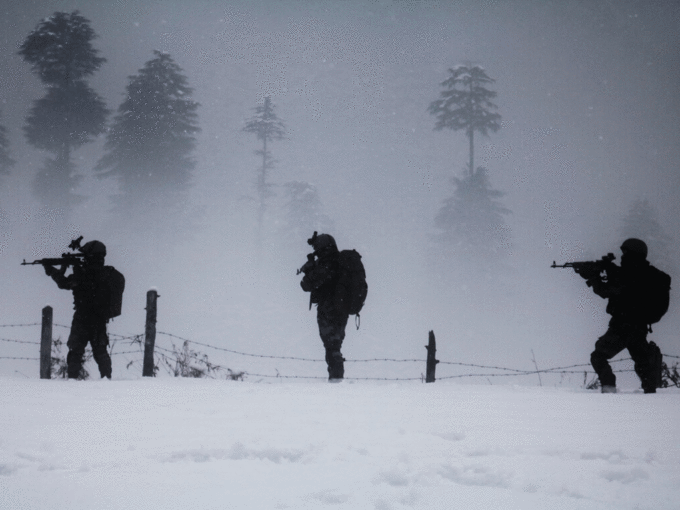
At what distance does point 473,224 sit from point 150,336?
100 feet

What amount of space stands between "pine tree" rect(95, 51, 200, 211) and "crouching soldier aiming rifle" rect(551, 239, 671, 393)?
35702mm

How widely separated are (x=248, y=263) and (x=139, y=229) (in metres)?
8.06

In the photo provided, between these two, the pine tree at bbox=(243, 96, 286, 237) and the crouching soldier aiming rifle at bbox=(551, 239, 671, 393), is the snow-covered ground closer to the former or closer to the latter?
the crouching soldier aiming rifle at bbox=(551, 239, 671, 393)

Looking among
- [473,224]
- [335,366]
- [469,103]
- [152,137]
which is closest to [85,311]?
[335,366]

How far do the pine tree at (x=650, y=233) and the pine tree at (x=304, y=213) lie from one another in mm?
21609

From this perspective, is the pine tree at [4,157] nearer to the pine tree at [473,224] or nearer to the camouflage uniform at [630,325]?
the pine tree at [473,224]

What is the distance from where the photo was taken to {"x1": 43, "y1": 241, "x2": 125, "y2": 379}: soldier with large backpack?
8.95 metres

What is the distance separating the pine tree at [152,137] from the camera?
39.3m

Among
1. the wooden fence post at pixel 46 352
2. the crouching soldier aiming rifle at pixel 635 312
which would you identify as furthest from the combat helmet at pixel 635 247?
the wooden fence post at pixel 46 352

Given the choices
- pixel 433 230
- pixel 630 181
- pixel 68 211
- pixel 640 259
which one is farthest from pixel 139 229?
pixel 630 181

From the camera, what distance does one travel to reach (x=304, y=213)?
46688 mm

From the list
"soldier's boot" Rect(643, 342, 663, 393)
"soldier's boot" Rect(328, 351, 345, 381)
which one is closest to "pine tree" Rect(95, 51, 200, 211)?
"soldier's boot" Rect(328, 351, 345, 381)

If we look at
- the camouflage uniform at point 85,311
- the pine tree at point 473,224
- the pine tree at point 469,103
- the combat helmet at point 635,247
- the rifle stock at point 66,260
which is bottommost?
the camouflage uniform at point 85,311

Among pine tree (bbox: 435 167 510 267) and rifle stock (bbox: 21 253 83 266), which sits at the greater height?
pine tree (bbox: 435 167 510 267)
